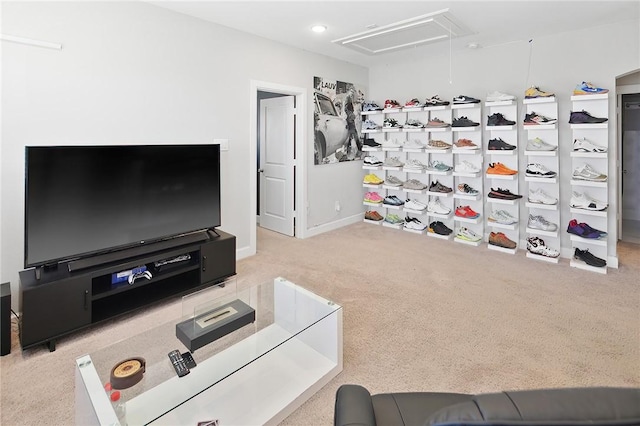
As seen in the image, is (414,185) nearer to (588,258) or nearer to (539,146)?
(539,146)

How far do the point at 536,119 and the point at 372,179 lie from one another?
2.26 meters

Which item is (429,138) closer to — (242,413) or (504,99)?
(504,99)

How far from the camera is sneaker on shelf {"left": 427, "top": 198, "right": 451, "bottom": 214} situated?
4852 millimetres

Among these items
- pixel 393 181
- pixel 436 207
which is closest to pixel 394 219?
pixel 393 181

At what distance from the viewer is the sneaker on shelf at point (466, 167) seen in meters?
4.57

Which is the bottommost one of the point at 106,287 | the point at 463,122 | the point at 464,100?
A: the point at 106,287

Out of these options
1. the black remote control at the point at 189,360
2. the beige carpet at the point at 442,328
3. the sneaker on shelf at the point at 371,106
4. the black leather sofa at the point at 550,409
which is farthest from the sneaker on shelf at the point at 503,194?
the black leather sofa at the point at 550,409

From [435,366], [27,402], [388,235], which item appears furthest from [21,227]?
[388,235]

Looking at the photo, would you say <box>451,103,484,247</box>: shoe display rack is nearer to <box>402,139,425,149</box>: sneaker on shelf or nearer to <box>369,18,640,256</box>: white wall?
<box>369,18,640,256</box>: white wall

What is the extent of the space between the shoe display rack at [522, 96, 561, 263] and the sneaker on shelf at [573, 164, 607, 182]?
20 centimetres

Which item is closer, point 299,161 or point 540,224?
point 540,224

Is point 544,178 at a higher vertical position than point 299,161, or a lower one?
lower

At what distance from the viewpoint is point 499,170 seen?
14.1ft

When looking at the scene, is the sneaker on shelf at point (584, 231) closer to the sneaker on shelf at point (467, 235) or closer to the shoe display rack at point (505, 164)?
the shoe display rack at point (505, 164)
